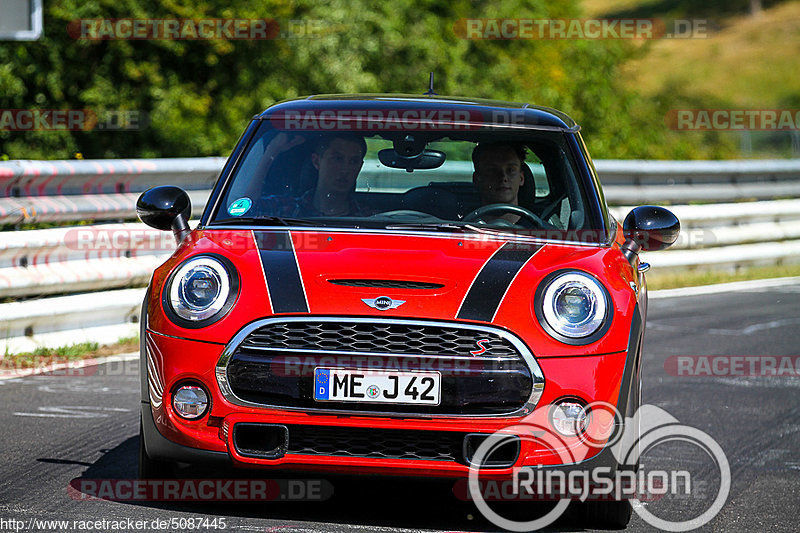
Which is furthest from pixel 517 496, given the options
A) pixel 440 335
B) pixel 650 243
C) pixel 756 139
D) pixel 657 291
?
pixel 756 139

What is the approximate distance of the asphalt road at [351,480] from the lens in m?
4.75

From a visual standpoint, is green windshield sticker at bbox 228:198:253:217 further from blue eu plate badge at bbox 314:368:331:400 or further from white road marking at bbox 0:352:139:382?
white road marking at bbox 0:352:139:382

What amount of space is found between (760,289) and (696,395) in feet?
20.0

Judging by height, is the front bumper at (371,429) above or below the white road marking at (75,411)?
above

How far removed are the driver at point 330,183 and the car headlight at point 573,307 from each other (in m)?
1.10

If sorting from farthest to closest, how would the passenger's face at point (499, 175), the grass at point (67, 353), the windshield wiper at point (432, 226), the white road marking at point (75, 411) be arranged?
1. the grass at point (67, 353)
2. the white road marking at point (75, 411)
3. the passenger's face at point (499, 175)
4. the windshield wiper at point (432, 226)

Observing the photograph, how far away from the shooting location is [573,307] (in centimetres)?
466

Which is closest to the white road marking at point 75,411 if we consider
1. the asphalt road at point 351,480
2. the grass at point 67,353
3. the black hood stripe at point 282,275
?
the asphalt road at point 351,480

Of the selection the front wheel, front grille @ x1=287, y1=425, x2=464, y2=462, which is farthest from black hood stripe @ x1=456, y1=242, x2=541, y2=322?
the front wheel

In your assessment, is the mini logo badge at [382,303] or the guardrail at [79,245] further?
the guardrail at [79,245]

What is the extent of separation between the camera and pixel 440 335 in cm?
450

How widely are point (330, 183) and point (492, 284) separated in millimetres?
1238

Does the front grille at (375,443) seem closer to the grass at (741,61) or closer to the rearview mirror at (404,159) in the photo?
the rearview mirror at (404,159)

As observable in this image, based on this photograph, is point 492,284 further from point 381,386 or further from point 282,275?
point 282,275
